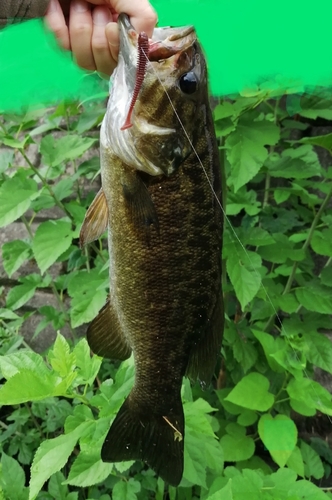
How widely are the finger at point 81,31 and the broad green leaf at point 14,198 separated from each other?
496 millimetres

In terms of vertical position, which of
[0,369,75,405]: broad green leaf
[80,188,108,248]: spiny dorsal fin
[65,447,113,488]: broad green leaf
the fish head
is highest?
the fish head

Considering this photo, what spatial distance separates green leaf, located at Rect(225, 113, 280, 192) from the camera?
3.54 ft

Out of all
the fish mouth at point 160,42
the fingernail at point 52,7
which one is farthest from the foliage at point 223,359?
the fingernail at point 52,7

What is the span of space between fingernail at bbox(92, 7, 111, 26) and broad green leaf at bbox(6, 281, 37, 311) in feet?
3.27

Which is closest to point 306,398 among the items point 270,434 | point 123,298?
point 270,434

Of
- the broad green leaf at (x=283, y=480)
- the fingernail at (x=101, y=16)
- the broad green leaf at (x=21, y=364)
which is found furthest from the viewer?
the broad green leaf at (x=283, y=480)

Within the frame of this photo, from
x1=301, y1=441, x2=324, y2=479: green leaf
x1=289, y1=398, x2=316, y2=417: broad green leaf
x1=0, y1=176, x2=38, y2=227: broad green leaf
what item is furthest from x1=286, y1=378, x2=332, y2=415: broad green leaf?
x1=0, y1=176, x2=38, y2=227: broad green leaf

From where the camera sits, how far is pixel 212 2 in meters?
0.83

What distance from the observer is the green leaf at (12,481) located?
3.54 feet

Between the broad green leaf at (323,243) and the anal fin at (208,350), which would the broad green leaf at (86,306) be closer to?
the anal fin at (208,350)

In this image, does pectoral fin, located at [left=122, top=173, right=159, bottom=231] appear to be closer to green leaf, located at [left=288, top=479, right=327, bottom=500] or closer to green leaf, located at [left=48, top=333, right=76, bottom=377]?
green leaf, located at [left=48, top=333, right=76, bottom=377]

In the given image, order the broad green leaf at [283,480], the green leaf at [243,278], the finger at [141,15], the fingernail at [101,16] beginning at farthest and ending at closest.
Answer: the green leaf at [243,278] < the broad green leaf at [283,480] < the fingernail at [101,16] < the finger at [141,15]

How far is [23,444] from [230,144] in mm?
1244

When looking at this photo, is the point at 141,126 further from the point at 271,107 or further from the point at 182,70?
the point at 271,107
